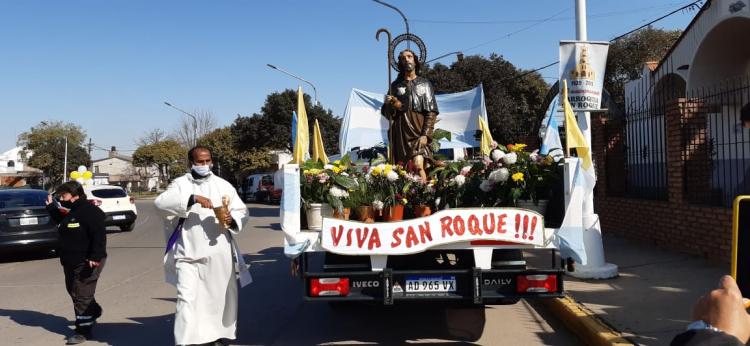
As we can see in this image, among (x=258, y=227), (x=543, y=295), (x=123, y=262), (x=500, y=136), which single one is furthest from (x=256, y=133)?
(x=543, y=295)

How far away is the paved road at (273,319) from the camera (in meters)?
5.82

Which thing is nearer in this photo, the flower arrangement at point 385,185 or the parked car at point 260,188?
the flower arrangement at point 385,185

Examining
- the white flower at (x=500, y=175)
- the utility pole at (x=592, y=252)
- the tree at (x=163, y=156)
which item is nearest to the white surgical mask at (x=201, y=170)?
the white flower at (x=500, y=175)

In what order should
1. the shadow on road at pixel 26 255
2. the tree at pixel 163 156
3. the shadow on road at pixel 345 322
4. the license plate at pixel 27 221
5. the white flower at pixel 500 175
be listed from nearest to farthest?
the white flower at pixel 500 175 < the shadow on road at pixel 345 322 < the license plate at pixel 27 221 < the shadow on road at pixel 26 255 < the tree at pixel 163 156

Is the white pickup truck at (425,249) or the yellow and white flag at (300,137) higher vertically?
the yellow and white flag at (300,137)

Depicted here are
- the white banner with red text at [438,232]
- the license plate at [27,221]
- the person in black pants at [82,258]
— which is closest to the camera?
the white banner with red text at [438,232]

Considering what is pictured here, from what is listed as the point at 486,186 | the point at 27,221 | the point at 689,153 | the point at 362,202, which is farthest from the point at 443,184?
the point at 27,221

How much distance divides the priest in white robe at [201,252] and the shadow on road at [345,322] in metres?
A: 0.91

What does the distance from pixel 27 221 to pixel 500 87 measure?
30475 millimetres

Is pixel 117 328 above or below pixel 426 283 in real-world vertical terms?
below

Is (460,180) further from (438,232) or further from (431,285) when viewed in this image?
(431,285)

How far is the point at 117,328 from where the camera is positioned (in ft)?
21.0

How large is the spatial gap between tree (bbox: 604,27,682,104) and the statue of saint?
2723 cm

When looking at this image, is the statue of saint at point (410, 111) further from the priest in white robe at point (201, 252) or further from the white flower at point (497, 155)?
the priest in white robe at point (201, 252)
